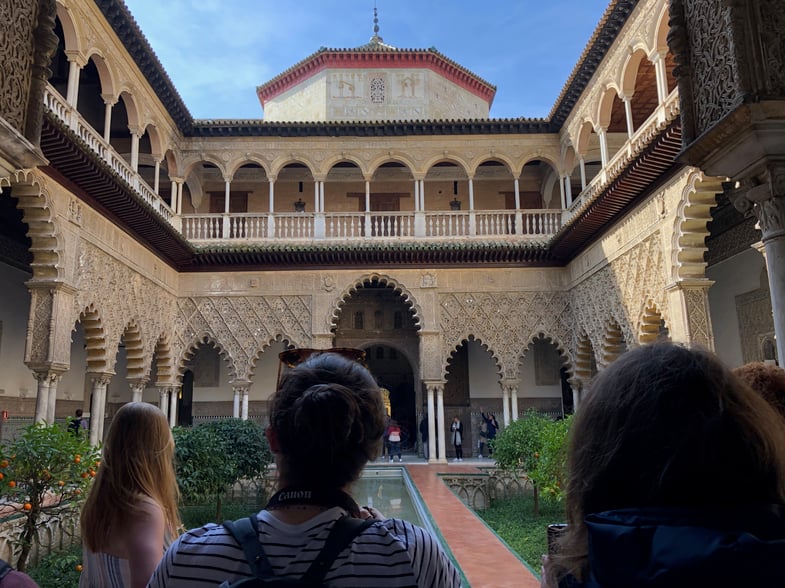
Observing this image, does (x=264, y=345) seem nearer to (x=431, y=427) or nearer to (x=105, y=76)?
(x=431, y=427)

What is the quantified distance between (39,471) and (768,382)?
5357 millimetres

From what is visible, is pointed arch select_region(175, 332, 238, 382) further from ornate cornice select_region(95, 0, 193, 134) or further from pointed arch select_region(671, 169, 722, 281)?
pointed arch select_region(671, 169, 722, 281)

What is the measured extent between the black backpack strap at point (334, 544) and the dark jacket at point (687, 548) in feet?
1.29

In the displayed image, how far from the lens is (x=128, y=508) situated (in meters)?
1.79

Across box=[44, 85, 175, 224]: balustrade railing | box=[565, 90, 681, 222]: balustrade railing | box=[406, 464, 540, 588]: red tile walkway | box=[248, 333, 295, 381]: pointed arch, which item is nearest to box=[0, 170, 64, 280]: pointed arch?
box=[44, 85, 175, 224]: balustrade railing

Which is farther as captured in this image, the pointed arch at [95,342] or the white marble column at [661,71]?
the pointed arch at [95,342]

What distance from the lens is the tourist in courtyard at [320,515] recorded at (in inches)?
40.5

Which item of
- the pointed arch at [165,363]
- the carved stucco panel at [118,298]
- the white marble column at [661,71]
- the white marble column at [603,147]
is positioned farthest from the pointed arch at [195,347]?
the white marble column at [661,71]

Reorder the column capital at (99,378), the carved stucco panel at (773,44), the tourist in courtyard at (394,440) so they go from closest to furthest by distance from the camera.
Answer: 1. the carved stucco panel at (773,44)
2. the column capital at (99,378)
3. the tourist in courtyard at (394,440)

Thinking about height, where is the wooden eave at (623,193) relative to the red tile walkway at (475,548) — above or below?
above

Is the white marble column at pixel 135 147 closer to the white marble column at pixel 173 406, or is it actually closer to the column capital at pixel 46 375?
the column capital at pixel 46 375

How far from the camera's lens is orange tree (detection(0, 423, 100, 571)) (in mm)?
4945

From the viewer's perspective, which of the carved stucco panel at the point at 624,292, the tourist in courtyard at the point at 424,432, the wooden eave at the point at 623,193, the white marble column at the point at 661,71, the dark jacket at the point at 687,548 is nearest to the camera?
the dark jacket at the point at 687,548

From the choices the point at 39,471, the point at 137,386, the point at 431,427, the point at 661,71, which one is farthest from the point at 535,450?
the point at 137,386
